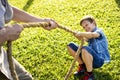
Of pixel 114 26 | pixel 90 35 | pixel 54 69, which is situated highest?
pixel 90 35

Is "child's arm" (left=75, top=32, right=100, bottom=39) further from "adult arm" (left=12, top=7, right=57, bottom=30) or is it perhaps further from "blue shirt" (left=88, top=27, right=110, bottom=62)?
"adult arm" (left=12, top=7, right=57, bottom=30)

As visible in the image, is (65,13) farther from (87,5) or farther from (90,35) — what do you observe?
(90,35)

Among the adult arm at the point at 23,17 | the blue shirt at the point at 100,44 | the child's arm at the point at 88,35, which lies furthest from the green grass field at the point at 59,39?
Answer: the adult arm at the point at 23,17

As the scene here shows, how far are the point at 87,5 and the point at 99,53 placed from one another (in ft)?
8.89

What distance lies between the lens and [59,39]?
5102mm

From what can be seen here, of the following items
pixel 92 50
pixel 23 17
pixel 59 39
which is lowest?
pixel 59 39

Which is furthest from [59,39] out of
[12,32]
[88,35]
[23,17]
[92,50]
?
[12,32]

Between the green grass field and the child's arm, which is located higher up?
the child's arm

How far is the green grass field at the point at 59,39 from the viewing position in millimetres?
4195

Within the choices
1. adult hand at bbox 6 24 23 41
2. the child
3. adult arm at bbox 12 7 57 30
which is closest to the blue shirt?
the child

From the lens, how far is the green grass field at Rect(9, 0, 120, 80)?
13.8 ft

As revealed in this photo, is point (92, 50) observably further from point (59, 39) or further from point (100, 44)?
point (59, 39)

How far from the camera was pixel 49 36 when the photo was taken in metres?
5.25

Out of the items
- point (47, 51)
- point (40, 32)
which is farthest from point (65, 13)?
point (47, 51)
